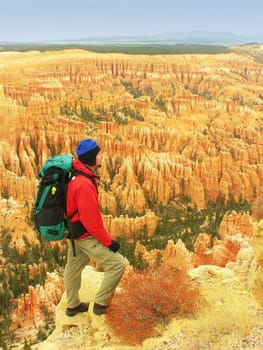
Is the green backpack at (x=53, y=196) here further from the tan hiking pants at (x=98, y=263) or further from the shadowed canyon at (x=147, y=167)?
the shadowed canyon at (x=147, y=167)

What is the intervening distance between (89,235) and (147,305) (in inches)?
50.4

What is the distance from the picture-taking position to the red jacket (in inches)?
167

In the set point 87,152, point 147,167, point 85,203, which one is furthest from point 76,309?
point 147,167

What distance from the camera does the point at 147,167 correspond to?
1352 inches

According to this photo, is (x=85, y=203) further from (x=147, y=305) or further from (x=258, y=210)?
(x=258, y=210)

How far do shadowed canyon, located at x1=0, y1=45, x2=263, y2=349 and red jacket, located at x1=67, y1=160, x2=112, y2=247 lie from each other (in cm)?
159

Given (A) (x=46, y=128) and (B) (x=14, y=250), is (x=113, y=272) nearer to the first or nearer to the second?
(B) (x=14, y=250)

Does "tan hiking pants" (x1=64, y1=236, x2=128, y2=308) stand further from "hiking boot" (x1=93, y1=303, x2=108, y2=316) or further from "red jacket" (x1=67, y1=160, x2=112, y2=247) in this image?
"red jacket" (x1=67, y1=160, x2=112, y2=247)

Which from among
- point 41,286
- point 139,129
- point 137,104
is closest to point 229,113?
point 137,104

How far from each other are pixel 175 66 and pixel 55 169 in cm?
8846

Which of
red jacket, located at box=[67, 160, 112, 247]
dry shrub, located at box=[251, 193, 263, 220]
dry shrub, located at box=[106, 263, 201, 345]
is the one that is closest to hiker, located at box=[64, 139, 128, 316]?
red jacket, located at box=[67, 160, 112, 247]

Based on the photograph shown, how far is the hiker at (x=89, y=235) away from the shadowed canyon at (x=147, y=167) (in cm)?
99

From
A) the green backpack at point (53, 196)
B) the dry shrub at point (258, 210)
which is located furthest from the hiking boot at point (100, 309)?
the dry shrub at point (258, 210)

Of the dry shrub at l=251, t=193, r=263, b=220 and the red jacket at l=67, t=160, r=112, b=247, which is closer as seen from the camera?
the red jacket at l=67, t=160, r=112, b=247
